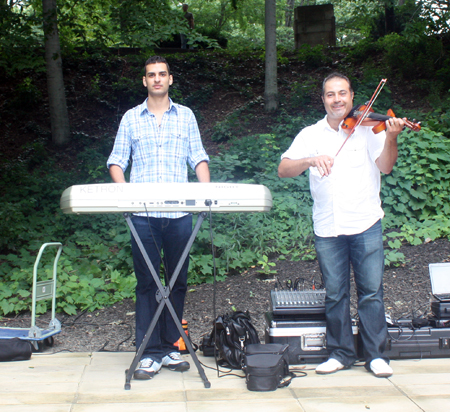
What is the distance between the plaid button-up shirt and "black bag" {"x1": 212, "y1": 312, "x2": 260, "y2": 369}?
3.24ft

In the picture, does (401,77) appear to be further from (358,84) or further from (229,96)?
(229,96)

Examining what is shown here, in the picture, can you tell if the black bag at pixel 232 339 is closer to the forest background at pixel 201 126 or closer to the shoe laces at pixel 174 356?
the shoe laces at pixel 174 356

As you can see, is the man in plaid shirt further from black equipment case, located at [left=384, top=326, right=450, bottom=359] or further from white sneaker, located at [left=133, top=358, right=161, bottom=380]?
black equipment case, located at [left=384, top=326, right=450, bottom=359]

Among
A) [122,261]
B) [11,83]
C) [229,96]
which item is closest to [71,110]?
[11,83]

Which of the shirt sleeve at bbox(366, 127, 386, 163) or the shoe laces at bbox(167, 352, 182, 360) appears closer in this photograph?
the shirt sleeve at bbox(366, 127, 386, 163)

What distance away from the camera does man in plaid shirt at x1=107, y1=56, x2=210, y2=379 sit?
2941 mm

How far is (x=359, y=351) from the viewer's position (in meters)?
3.11

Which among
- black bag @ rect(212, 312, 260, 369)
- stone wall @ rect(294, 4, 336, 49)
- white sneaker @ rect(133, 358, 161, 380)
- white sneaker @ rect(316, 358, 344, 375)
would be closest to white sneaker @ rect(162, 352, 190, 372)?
white sneaker @ rect(133, 358, 161, 380)

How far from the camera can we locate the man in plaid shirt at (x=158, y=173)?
9.65ft

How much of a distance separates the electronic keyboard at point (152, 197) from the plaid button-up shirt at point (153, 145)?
49cm

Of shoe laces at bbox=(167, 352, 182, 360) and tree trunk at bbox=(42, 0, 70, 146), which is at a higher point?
tree trunk at bbox=(42, 0, 70, 146)

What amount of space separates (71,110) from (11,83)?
186 cm

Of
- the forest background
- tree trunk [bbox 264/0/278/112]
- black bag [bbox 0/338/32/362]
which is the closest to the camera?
black bag [bbox 0/338/32/362]

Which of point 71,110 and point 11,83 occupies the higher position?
point 11,83
